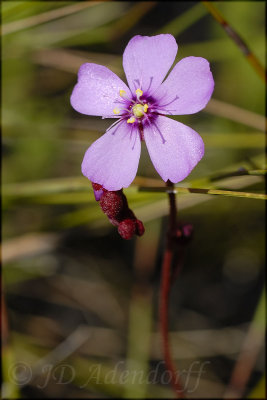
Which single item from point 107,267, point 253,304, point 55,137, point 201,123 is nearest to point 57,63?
point 55,137

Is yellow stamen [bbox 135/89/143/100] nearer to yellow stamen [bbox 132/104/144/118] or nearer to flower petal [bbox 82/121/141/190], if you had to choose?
yellow stamen [bbox 132/104/144/118]

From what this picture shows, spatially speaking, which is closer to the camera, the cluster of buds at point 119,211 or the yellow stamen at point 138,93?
the cluster of buds at point 119,211

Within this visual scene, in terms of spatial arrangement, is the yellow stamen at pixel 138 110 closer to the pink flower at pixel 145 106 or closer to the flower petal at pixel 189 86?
the pink flower at pixel 145 106

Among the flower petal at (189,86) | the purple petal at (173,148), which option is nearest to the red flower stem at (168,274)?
the purple petal at (173,148)

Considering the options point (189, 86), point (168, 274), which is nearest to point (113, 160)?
point (189, 86)

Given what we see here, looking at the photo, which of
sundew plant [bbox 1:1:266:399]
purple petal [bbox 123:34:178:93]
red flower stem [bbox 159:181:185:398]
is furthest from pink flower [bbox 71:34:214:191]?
sundew plant [bbox 1:1:266:399]

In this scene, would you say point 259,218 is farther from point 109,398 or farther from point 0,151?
point 0,151

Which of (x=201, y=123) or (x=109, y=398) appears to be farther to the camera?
(x=201, y=123)
